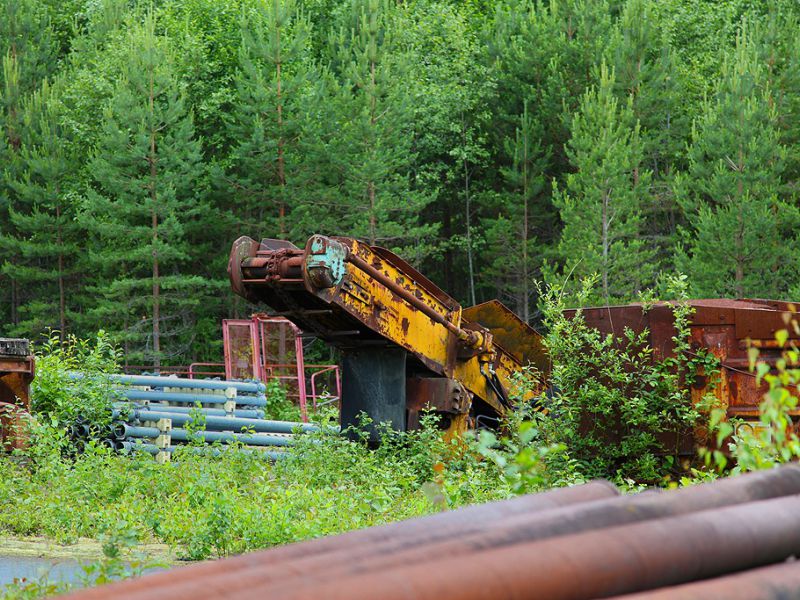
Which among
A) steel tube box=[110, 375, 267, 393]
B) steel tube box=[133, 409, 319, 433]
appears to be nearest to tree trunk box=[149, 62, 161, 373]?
steel tube box=[110, 375, 267, 393]

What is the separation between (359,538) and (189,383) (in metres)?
13.8

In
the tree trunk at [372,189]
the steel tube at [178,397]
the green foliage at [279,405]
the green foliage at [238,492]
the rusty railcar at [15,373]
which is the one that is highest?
the tree trunk at [372,189]

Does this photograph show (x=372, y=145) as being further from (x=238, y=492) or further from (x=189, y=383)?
(x=238, y=492)

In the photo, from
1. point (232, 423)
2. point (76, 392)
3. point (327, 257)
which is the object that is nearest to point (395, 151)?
point (232, 423)

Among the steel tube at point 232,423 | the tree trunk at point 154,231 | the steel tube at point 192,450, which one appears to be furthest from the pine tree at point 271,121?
the steel tube at point 192,450

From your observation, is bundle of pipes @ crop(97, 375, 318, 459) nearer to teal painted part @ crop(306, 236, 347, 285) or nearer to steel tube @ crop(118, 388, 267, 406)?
Result: steel tube @ crop(118, 388, 267, 406)

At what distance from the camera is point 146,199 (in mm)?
37750

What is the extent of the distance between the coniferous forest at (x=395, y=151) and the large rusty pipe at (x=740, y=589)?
99.5 ft

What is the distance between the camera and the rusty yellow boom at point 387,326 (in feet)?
39.4

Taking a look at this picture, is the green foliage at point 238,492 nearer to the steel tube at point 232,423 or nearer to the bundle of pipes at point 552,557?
the steel tube at point 232,423

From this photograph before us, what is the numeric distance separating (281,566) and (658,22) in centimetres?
4296

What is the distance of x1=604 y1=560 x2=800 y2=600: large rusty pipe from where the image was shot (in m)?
2.52

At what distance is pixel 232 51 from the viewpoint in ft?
156

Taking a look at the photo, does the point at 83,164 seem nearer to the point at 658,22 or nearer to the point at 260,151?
the point at 260,151
